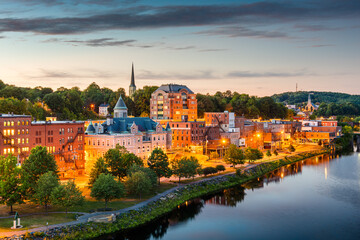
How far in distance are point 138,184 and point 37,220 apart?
1651 cm

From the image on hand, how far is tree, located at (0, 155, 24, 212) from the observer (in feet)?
165

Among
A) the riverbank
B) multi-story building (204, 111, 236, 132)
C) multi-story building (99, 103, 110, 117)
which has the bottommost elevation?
the riverbank

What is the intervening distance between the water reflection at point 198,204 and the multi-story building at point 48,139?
2675 cm

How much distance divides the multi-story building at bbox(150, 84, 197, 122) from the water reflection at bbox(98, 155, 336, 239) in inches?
1774

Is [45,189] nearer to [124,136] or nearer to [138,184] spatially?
[138,184]

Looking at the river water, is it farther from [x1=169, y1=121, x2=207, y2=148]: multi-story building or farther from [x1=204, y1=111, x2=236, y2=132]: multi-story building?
[x1=204, y1=111, x2=236, y2=132]: multi-story building

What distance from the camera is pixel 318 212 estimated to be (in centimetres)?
6197

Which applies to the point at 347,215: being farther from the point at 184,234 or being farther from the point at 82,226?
the point at 82,226

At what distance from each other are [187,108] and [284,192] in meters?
69.7

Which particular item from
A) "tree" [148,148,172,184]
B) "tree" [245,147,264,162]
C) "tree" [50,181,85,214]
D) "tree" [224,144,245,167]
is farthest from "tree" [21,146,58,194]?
"tree" [245,147,264,162]

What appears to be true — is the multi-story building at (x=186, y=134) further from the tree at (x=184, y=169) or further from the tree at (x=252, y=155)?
the tree at (x=184, y=169)

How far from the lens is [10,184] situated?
167 feet

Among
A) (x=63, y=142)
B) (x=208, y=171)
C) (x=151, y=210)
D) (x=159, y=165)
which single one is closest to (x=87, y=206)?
(x=151, y=210)

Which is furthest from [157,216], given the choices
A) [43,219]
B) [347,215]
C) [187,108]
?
[187,108]
